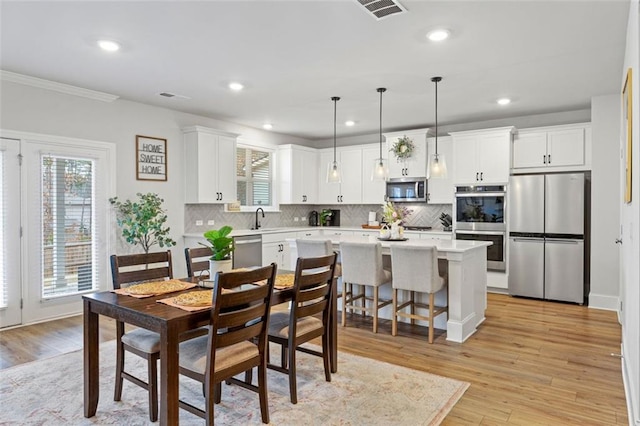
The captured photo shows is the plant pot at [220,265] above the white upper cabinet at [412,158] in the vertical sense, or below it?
below

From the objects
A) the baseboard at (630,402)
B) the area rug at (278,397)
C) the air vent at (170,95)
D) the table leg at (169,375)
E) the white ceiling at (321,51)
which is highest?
the air vent at (170,95)

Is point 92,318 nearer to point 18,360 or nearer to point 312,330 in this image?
point 312,330

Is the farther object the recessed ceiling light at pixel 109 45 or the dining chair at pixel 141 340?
the recessed ceiling light at pixel 109 45

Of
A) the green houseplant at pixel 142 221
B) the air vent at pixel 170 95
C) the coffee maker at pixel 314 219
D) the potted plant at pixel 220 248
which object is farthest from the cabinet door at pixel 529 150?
the green houseplant at pixel 142 221

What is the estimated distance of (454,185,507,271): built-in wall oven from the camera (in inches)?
233

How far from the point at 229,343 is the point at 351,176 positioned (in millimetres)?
5726

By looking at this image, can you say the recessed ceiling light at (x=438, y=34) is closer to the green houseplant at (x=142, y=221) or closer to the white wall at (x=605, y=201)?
the white wall at (x=605, y=201)

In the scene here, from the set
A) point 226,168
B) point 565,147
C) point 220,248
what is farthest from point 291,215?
point 220,248

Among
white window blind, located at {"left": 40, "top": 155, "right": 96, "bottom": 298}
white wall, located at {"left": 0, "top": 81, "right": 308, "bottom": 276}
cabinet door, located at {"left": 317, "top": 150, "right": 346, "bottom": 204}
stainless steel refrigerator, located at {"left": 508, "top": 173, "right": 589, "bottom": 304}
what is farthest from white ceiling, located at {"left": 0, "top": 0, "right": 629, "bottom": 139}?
cabinet door, located at {"left": 317, "top": 150, "right": 346, "bottom": 204}

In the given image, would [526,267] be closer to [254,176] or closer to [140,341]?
[254,176]

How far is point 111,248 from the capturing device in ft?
16.6

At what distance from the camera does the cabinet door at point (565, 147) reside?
219 inches

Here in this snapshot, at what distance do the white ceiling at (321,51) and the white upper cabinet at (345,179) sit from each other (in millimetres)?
2100

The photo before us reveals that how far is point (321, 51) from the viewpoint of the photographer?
11.8 feet
